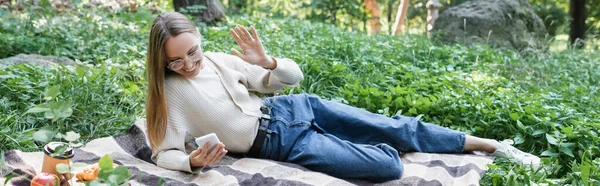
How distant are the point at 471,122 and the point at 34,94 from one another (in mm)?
2857

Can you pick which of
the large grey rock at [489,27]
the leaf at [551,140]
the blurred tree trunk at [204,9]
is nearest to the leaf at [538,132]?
the leaf at [551,140]

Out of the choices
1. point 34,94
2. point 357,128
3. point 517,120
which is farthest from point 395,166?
point 34,94

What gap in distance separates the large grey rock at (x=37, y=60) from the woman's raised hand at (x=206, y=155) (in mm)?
2410

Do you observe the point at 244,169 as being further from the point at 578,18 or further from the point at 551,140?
the point at 578,18

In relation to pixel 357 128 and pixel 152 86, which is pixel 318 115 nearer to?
pixel 357 128

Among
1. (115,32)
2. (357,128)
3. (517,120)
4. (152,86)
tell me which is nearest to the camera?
(152,86)

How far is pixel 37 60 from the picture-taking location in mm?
4762

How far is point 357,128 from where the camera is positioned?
327cm

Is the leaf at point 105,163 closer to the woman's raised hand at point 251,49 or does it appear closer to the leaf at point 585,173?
the woman's raised hand at point 251,49

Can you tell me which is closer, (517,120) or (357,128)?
(357,128)

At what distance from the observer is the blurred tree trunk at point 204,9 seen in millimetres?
7855

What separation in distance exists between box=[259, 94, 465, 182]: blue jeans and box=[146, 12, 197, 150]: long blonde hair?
0.54m

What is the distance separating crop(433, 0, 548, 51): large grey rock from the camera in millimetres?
7602

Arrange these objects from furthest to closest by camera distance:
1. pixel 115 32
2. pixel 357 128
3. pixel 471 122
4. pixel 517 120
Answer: pixel 115 32 → pixel 471 122 → pixel 517 120 → pixel 357 128
